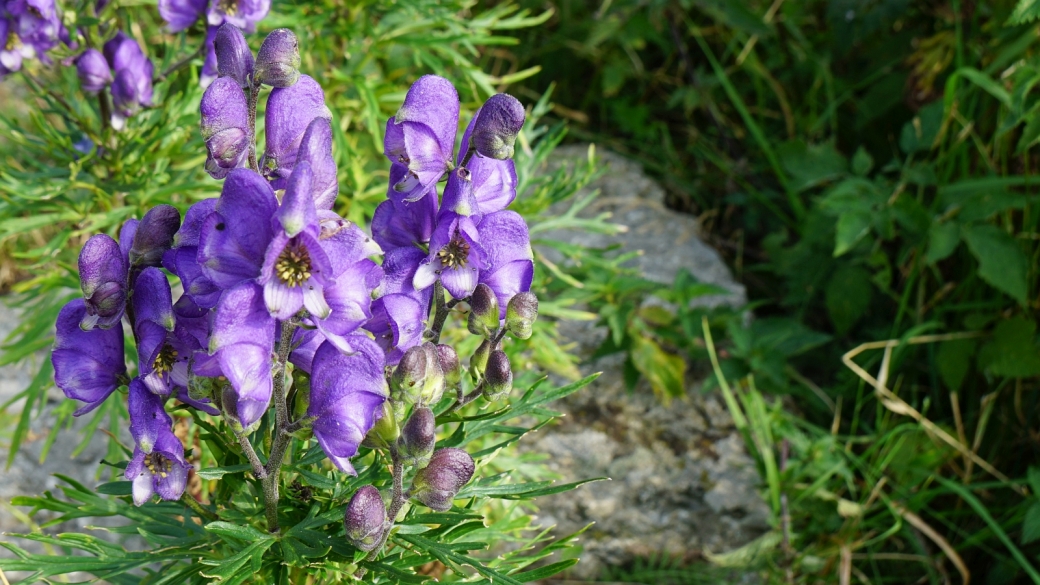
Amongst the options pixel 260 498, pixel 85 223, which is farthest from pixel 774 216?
pixel 260 498

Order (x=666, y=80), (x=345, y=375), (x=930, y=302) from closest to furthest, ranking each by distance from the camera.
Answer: (x=345, y=375) < (x=930, y=302) < (x=666, y=80)

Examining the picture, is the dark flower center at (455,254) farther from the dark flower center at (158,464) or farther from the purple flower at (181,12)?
the purple flower at (181,12)

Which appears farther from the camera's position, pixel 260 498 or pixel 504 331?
pixel 260 498

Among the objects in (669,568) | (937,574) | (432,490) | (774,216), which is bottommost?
(669,568)

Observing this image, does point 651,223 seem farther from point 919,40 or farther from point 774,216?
point 919,40

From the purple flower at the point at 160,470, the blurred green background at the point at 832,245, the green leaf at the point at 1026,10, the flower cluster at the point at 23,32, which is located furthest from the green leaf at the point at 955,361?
the flower cluster at the point at 23,32

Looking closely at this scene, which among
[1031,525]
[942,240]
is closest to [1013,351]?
[942,240]

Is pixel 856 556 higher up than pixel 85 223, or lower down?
lower down

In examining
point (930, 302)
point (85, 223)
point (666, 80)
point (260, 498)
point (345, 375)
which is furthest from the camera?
point (666, 80)

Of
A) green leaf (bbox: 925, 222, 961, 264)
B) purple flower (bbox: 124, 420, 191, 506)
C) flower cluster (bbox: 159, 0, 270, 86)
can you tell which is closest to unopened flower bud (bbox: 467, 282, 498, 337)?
purple flower (bbox: 124, 420, 191, 506)
